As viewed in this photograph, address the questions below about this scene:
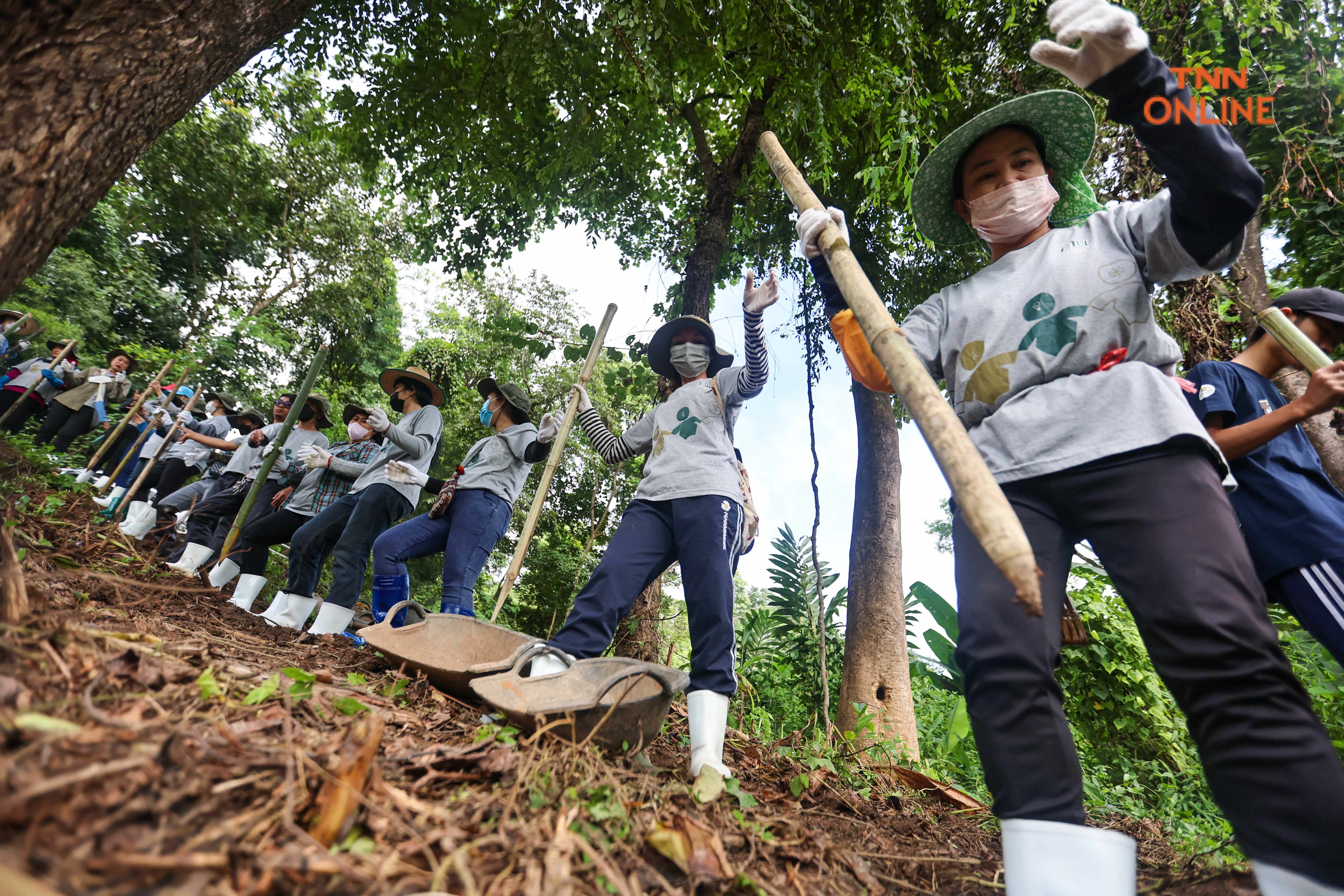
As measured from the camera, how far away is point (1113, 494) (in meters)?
1.50

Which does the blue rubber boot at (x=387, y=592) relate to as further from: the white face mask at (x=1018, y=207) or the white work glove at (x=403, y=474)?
the white face mask at (x=1018, y=207)

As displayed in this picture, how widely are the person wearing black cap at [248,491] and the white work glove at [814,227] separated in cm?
457

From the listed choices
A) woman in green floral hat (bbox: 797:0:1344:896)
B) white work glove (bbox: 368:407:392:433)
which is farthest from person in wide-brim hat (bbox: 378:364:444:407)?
woman in green floral hat (bbox: 797:0:1344:896)

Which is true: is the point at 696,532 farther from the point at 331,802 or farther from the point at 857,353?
the point at 331,802

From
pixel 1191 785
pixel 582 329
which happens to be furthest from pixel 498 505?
pixel 1191 785

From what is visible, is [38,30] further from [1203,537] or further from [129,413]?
[129,413]

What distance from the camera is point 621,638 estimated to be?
4.88m

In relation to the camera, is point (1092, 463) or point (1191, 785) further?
point (1191, 785)

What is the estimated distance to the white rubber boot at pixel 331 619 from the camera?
4.16 metres

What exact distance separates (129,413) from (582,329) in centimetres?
597

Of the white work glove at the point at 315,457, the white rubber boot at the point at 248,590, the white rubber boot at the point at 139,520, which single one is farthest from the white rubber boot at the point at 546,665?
the white rubber boot at the point at 139,520

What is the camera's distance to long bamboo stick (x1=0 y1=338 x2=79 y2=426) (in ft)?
28.3

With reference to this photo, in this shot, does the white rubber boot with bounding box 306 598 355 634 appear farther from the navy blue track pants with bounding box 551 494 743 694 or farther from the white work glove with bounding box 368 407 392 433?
the navy blue track pants with bounding box 551 494 743 694

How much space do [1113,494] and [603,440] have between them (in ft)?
9.15
